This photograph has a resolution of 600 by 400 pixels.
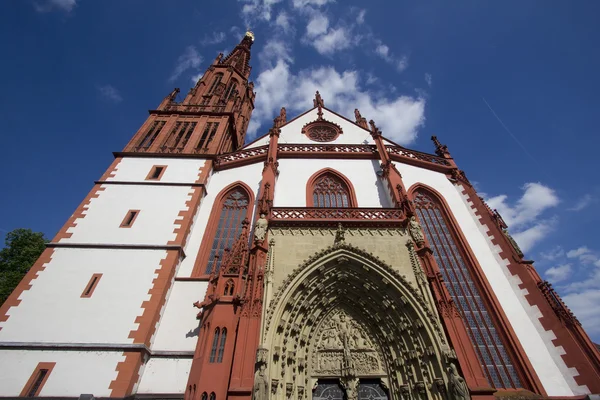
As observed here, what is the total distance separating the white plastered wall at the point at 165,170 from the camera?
13266 millimetres

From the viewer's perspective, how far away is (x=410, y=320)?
844 cm

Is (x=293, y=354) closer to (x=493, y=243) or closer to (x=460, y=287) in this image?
(x=460, y=287)

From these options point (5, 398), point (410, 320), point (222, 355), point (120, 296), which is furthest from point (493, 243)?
point (5, 398)

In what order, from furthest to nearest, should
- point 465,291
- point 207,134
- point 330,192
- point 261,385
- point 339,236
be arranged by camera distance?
point 207,134
point 330,192
point 465,291
point 339,236
point 261,385

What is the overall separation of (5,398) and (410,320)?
1042 cm

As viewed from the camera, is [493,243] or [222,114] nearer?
[493,243]

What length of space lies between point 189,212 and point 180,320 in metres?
4.17

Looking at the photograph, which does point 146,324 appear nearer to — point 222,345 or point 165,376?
point 165,376

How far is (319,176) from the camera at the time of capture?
14.2m

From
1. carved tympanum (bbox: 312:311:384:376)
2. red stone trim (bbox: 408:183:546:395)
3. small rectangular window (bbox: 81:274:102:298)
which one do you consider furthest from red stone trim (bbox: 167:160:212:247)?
red stone trim (bbox: 408:183:546:395)

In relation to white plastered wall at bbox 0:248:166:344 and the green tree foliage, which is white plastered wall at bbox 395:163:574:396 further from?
the green tree foliage

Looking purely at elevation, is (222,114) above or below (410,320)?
above

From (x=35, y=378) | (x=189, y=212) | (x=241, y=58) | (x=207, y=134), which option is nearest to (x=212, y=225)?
(x=189, y=212)

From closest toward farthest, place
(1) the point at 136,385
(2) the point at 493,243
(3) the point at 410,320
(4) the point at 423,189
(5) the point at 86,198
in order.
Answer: (1) the point at 136,385 < (3) the point at 410,320 < (2) the point at 493,243 < (5) the point at 86,198 < (4) the point at 423,189
